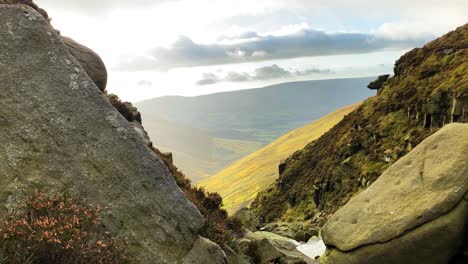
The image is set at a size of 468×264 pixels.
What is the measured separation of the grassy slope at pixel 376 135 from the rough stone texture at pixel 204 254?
6966 centimetres

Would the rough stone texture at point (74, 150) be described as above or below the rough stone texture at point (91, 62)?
below

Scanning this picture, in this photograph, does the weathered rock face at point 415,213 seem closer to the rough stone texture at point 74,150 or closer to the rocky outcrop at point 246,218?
the rough stone texture at point 74,150

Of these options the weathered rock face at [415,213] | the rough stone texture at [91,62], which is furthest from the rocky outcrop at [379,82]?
the rough stone texture at [91,62]

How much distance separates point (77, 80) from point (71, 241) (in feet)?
23.1

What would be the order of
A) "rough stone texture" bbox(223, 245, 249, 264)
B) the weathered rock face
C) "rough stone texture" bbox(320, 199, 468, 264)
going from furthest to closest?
the weathered rock face < "rough stone texture" bbox(320, 199, 468, 264) < "rough stone texture" bbox(223, 245, 249, 264)

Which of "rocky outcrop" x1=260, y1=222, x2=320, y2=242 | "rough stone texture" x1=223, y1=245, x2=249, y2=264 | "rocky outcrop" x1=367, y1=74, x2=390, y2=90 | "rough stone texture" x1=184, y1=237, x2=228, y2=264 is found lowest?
"rocky outcrop" x1=260, y1=222, x2=320, y2=242

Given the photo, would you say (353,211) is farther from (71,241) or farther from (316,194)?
(316,194)

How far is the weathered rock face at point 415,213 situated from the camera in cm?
1803

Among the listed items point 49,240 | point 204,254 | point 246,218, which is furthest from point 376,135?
point 49,240

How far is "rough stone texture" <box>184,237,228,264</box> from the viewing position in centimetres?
1212

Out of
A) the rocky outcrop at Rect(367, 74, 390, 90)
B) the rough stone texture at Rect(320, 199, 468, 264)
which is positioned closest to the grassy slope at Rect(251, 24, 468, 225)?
the rocky outcrop at Rect(367, 74, 390, 90)

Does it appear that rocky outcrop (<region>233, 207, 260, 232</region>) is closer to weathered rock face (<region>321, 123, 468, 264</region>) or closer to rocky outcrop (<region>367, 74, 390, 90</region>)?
weathered rock face (<region>321, 123, 468, 264</region>)

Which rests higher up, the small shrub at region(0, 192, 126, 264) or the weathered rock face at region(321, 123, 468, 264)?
the small shrub at region(0, 192, 126, 264)

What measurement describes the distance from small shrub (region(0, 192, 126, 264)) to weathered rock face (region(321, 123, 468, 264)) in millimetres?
14115
